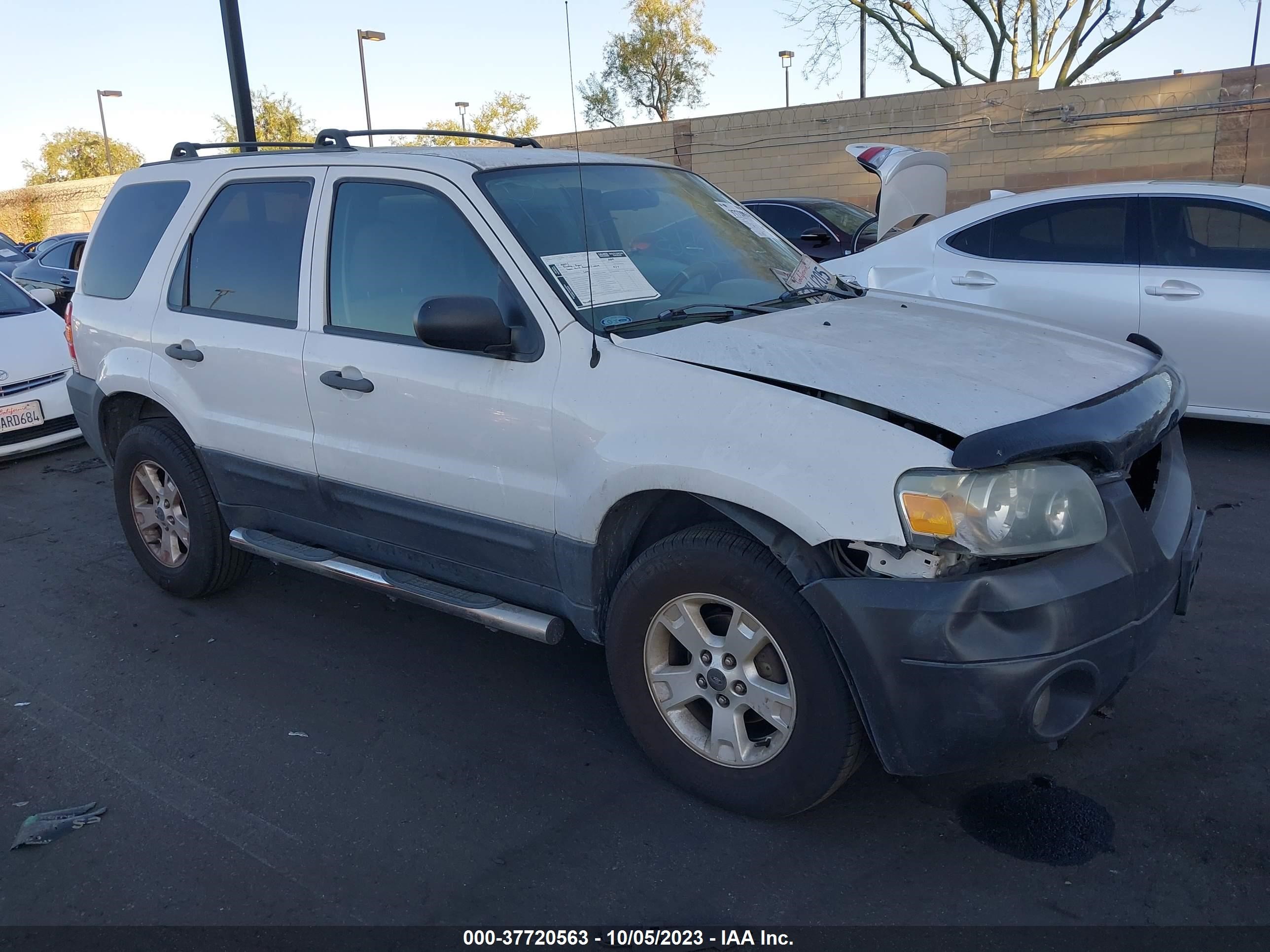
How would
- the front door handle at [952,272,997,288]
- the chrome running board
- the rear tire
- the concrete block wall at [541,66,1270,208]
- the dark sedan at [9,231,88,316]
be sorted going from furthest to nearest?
the concrete block wall at [541,66,1270,208] < the dark sedan at [9,231,88,316] < the front door handle at [952,272,997,288] < the rear tire < the chrome running board

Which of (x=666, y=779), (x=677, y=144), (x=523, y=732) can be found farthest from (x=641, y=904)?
(x=677, y=144)

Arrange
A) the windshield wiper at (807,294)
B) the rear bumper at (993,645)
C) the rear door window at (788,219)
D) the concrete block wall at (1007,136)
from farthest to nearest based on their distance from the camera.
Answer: the concrete block wall at (1007,136) → the rear door window at (788,219) → the windshield wiper at (807,294) → the rear bumper at (993,645)

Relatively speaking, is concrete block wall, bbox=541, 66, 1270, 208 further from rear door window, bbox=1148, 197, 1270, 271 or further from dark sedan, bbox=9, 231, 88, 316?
rear door window, bbox=1148, 197, 1270, 271

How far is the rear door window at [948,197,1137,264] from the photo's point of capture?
639 centimetres

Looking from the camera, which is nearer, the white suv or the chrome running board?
the white suv

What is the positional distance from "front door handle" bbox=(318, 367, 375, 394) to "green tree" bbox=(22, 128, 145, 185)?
56.9 metres

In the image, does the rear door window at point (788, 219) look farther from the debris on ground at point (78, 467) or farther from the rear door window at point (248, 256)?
the rear door window at point (248, 256)

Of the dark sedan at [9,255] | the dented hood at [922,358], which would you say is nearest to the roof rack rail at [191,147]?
the dented hood at [922,358]

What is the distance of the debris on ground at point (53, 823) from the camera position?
10.3 feet

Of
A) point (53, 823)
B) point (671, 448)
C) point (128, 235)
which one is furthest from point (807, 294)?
point (128, 235)

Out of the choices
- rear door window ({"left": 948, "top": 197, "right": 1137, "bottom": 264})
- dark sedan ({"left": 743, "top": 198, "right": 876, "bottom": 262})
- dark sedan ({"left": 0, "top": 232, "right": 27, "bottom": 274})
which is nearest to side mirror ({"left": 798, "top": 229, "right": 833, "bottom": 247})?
dark sedan ({"left": 743, "top": 198, "right": 876, "bottom": 262})

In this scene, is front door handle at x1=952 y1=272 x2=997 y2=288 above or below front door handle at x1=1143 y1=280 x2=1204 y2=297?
above

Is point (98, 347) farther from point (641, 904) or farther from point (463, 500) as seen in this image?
point (641, 904)

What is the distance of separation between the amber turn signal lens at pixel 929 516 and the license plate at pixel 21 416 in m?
7.13
